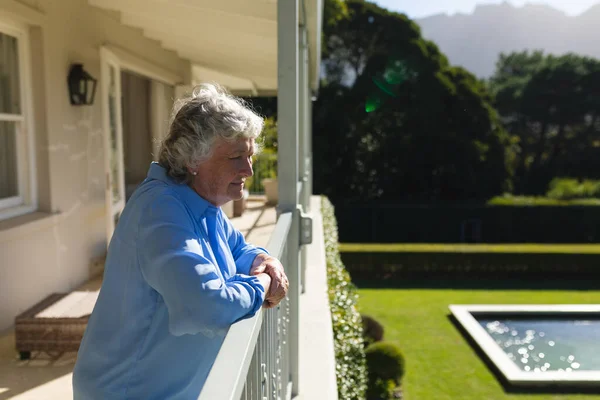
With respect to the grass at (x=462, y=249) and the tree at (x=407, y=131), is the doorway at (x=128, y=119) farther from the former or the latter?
the tree at (x=407, y=131)

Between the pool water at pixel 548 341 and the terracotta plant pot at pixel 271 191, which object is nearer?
the pool water at pixel 548 341

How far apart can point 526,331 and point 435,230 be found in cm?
877

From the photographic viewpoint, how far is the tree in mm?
20656

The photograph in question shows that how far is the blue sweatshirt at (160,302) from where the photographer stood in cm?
126

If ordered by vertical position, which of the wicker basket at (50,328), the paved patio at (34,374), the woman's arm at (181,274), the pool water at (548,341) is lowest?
the pool water at (548,341)

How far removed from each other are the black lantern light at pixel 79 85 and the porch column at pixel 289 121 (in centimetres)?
225

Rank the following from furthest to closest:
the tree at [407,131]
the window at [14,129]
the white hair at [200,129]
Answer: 1. the tree at [407,131]
2. the window at [14,129]
3. the white hair at [200,129]

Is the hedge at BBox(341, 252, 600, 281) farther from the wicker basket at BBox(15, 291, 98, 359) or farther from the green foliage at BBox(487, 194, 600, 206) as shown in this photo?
the wicker basket at BBox(15, 291, 98, 359)

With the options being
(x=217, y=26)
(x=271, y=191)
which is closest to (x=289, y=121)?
(x=217, y=26)

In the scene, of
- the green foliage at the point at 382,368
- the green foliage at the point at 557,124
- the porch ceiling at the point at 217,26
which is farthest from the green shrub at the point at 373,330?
the green foliage at the point at 557,124

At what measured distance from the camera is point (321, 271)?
579cm

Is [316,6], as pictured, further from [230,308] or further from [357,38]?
[357,38]

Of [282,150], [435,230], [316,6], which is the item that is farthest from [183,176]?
[435,230]

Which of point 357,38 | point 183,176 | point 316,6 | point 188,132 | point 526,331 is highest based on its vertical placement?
point 357,38
